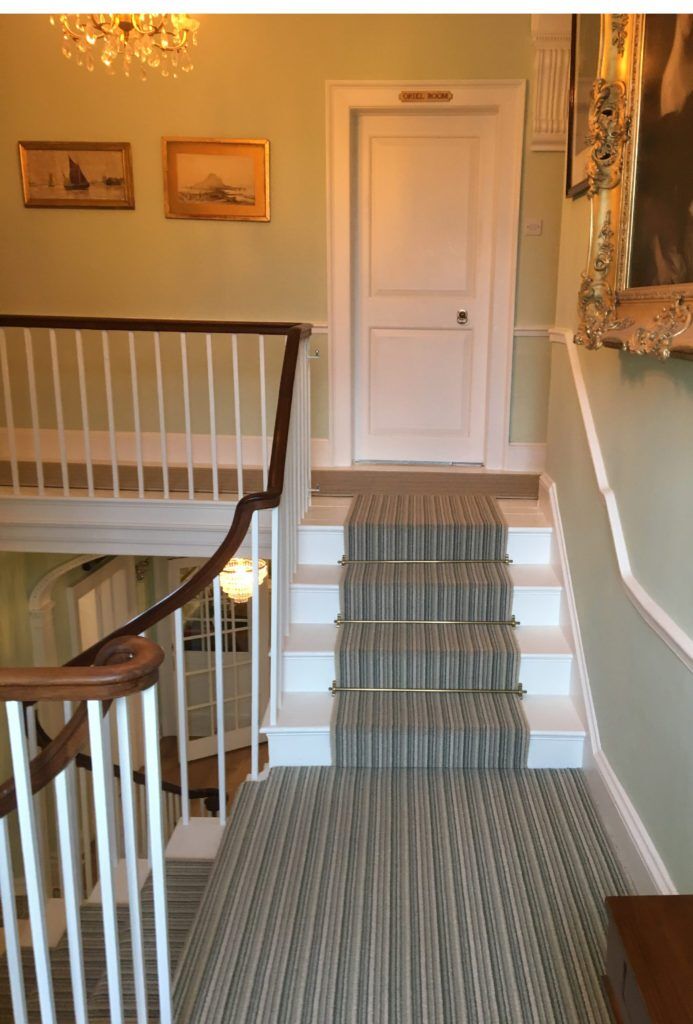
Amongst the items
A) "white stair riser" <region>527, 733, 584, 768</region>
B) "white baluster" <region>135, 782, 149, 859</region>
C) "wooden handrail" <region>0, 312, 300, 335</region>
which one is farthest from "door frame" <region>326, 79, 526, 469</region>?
"white baluster" <region>135, 782, 149, 859</region>

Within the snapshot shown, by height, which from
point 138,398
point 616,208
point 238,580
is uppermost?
point 616,208

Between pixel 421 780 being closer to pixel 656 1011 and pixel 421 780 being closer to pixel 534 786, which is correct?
pixel 534 786

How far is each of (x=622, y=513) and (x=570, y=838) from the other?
3.30 ft

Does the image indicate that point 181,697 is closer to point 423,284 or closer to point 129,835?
point 129,835

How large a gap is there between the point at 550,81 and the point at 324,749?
135 inches

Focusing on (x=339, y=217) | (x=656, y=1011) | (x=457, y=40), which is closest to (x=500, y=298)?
(x=339, y=217)

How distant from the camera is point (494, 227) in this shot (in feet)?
13.4

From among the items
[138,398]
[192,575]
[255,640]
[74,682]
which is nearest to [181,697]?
[255,640]

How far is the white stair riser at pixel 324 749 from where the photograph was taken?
264cm

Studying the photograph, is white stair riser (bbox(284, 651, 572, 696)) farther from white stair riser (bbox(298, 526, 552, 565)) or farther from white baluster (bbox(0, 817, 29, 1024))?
white baluster (bbox(0, 817, 29, 1024))

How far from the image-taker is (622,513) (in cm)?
233

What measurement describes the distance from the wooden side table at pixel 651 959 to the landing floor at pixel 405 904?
469 mm

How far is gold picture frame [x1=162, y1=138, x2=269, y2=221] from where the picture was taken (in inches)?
160

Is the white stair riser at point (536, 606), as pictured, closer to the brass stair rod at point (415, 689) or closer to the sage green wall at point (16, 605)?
the brass stair rod at point (415, 689)
